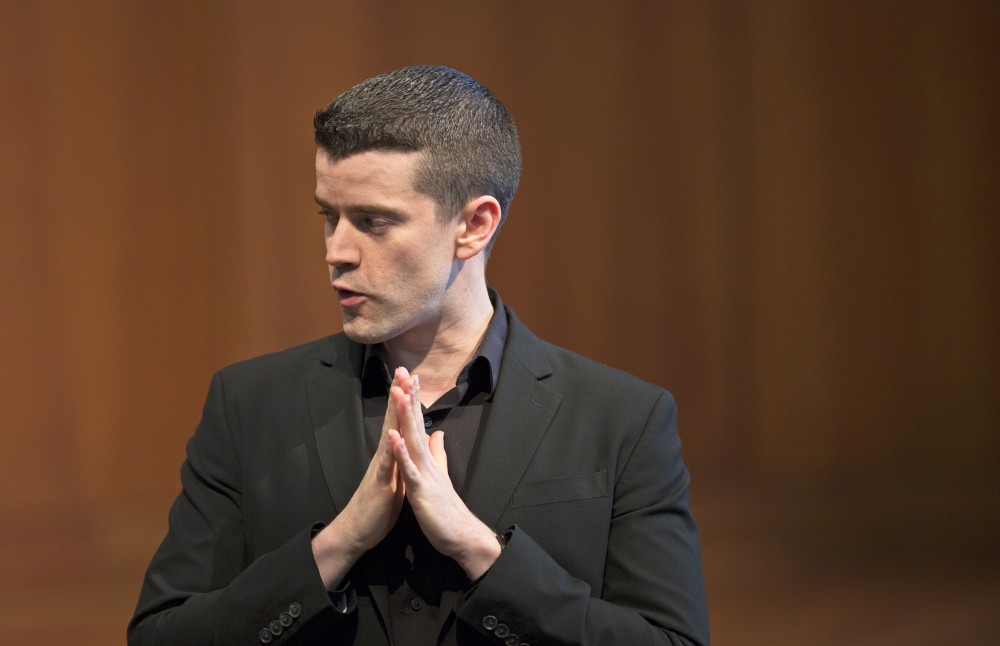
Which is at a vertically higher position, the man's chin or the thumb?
the man's chin

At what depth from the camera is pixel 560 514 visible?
1.73m

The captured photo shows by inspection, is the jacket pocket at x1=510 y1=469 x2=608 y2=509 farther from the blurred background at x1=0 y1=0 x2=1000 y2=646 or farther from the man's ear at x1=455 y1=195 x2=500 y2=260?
the blurred background at x1=0 y1=0 x2=1000 y2=646

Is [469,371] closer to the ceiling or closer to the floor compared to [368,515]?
closer to the ceiling

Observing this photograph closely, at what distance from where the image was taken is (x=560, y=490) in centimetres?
174

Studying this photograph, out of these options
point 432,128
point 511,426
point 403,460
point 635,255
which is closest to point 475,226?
point 432,128

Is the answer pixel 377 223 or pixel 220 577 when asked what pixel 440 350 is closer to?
pixel 377 223

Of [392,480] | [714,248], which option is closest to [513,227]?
[714,248]

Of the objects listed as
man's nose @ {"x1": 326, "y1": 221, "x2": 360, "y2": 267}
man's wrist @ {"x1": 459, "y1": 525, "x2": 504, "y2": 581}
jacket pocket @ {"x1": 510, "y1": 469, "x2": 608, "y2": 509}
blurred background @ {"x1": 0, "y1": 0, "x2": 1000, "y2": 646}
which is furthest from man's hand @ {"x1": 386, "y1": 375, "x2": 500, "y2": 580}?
blurred background @ {"x1": 0, "y1": 0, "x2": 1000, "y2": 646}

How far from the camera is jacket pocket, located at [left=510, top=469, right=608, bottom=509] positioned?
1730mm

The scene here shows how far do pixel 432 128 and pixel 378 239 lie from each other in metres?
0.18

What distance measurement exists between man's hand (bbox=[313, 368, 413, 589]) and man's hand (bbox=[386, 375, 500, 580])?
0.04ft

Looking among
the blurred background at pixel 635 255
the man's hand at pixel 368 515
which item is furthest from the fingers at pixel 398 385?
the blurred background at pixel 635 255

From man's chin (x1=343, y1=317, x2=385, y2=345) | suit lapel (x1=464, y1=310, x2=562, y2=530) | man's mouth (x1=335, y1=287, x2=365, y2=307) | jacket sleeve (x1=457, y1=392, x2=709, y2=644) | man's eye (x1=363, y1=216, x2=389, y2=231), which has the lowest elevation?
jacket sleeve (x1=457, y1=392, x2=709, y2=644)

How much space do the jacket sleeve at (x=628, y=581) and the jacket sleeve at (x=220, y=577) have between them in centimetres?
22
